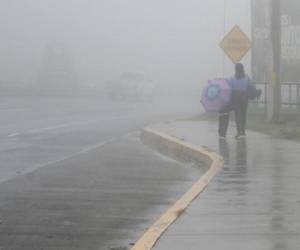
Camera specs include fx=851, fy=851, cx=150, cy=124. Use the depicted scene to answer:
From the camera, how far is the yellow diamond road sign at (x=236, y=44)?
24812mm

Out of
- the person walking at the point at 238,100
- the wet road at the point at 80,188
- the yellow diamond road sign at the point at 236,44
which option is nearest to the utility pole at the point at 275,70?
the yellow diamond road sign at the point at 236,44

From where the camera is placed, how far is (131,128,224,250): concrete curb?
7.73 metres

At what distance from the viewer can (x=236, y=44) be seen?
24922mm

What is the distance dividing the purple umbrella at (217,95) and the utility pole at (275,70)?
17.5 ft

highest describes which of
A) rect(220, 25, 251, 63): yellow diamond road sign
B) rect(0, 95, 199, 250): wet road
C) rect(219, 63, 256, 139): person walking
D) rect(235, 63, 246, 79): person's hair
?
rect(220, 25, 251, 63): yellow diamond road sign

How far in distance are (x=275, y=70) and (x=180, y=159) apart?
811cm

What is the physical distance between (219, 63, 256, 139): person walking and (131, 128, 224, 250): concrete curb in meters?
1.18

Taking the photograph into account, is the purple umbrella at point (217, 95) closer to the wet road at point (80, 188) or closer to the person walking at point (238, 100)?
the person walking at point (238, 100)

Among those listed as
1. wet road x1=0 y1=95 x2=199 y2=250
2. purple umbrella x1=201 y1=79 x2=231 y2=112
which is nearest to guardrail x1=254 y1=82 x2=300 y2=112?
wet road x1=0 y1=95 x2=199 y2=250

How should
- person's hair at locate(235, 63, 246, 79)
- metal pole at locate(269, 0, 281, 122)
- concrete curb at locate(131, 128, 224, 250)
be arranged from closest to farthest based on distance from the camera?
concrete curb at locate(131, 128, 224, 250) → person's hair at locate(235, 63, 246, 79) → metal pole at locate(269, 0, 281, 122)

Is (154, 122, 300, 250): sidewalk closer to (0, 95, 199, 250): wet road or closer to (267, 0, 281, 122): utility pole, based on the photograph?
(0, 95, 199, 250): wet road

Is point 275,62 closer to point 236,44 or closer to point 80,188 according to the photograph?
point 236,44

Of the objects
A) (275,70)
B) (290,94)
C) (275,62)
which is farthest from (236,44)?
(290,94)

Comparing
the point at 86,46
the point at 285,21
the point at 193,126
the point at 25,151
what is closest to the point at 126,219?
the point at 25,151
